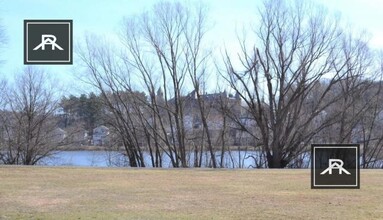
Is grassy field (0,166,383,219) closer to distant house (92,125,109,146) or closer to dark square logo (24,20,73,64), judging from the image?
dark square logo (24,20,73,64)

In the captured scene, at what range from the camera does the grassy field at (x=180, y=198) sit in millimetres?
9055

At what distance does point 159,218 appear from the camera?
8586mm

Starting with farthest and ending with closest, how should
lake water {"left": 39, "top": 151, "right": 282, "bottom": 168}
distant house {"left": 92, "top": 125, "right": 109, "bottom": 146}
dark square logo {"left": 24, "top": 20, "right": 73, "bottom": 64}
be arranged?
distant house {"left": 92, "top": 125, "right": 109, "bottom": 146} → lake water {"left": 39, "top": 151, "right": 282, "bottom": 168} → dark square logo {"left": 24, "top": 20, "right": 73, "bottom": 64}

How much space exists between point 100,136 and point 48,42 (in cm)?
3158

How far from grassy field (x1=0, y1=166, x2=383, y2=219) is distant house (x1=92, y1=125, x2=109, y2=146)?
1946 cm

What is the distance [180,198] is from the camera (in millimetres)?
11227

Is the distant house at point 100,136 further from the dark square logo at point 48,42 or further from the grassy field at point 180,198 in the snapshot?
the dark square logo at point 48,42

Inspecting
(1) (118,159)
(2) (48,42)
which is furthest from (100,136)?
(2) (48,42)

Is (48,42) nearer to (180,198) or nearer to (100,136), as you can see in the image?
(180,198)

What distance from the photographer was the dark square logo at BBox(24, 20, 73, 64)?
231 inches

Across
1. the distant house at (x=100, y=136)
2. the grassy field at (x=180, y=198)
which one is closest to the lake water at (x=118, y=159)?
the distant house at (x=100, y=136)

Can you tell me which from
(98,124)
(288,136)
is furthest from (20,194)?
(98,124)

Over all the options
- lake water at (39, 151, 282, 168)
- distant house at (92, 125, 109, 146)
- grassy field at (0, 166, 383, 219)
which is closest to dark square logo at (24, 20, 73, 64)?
grassy field at (0, 166, 383, 219)

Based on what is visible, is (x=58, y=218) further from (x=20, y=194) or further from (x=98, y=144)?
(x=98, y=144)
